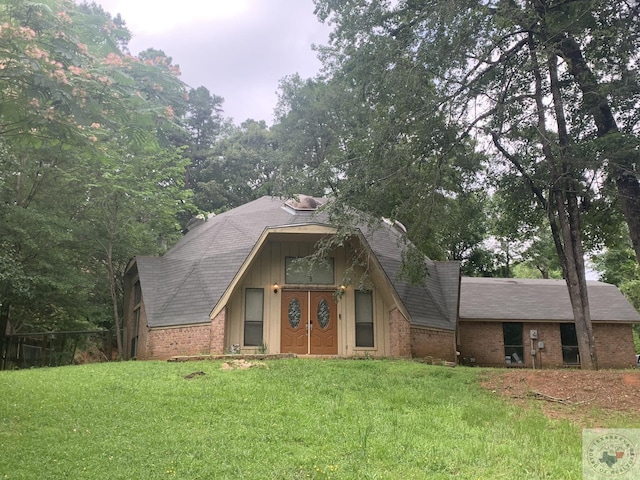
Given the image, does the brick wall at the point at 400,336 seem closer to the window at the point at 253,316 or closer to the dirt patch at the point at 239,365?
the window at the point at 253,316

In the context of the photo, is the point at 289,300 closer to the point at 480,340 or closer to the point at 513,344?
the point at 480,340

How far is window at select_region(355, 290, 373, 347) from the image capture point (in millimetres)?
16266

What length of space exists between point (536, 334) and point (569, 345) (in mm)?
1582

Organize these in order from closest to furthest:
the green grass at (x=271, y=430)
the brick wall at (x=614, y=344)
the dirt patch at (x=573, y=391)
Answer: the green grass at (x=271, y=430)
the dirt patch at (x=573, y=391)
the brick wall at (x=614, y=344)

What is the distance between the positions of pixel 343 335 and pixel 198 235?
6903mm

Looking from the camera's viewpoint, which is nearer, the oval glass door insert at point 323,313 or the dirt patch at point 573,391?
the dirt patch at point 573,391

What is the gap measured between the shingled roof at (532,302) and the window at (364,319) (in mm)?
5944

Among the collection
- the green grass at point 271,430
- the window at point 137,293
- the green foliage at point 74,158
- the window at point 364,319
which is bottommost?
the green grass at point 271,430

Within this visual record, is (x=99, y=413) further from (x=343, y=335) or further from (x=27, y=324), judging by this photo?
(x=27, y=324)

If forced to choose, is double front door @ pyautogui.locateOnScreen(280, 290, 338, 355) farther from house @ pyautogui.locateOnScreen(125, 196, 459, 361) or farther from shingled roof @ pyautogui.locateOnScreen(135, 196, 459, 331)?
shingled roof @ pyautogui.locateOnScreen(135, 196, 459, 331)

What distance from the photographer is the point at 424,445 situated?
21.7 ft

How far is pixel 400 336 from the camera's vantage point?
15.6 metres

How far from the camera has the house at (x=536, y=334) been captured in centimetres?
2103

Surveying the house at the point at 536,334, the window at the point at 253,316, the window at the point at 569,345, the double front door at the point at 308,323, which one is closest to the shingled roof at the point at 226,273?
the window at the point at 253,316
